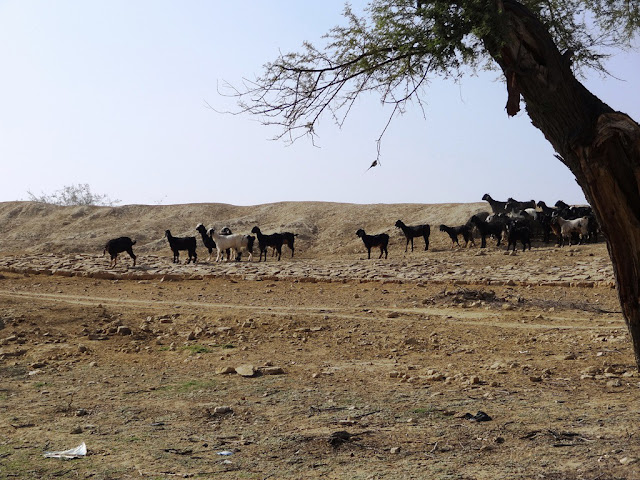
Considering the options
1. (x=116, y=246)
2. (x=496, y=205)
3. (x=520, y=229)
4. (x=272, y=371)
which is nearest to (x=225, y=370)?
(x=272, y=371)

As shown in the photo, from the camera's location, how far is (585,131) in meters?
6.41

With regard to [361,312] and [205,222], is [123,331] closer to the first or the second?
[361,312]

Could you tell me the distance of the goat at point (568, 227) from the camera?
84.6 ft

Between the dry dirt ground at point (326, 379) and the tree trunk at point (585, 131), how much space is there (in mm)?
1513

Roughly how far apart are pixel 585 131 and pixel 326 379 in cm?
435

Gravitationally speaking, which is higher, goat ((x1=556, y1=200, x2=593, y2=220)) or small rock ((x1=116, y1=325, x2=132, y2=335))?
goat ((x1=556, y1=200, x2=593, y2=220))

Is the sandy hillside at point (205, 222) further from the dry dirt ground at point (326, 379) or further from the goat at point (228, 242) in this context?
the dry dirt ground at point (326, 379)

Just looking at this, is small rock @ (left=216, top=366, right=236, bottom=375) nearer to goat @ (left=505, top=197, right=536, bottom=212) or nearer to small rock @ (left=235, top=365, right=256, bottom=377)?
small rock @ (left=235, top=365, right=256, bottom=377)

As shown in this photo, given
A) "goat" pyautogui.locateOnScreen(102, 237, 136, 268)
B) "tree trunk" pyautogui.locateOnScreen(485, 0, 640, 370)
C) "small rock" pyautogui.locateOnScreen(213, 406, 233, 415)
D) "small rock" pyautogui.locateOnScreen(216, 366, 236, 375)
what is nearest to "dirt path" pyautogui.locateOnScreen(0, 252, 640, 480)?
"small rock" pyautogui.locateOnScreen(213, 406, 233, 415)

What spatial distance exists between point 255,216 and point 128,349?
27.3 meters

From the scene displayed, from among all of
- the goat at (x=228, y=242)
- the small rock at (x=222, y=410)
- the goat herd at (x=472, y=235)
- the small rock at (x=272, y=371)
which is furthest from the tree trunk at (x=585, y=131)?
the goat at (x=228, y=242)

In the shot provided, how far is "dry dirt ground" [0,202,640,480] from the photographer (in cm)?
604

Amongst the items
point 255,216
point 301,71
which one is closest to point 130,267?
point 255,216

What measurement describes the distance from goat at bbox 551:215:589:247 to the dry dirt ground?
6295 mm
